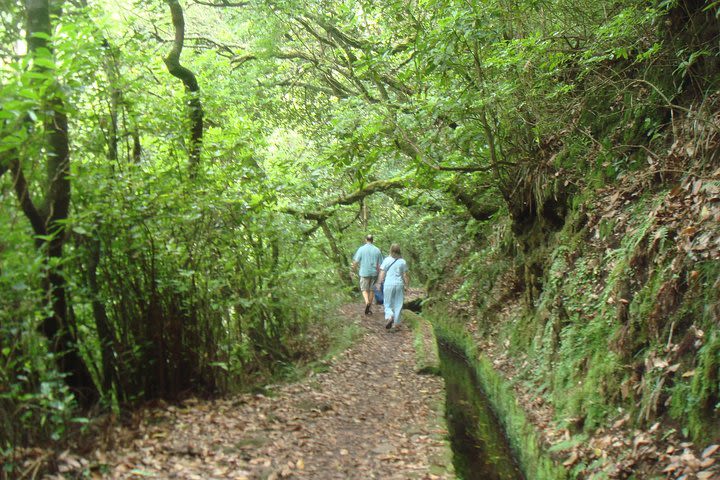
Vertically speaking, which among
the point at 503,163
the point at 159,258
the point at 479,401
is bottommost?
the point at 479,401

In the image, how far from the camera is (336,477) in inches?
209

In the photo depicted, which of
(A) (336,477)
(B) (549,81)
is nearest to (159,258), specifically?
(A) (336,477)

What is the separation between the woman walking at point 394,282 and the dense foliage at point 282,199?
1.24 meters

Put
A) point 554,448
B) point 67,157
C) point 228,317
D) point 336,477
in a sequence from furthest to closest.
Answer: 1. point 228,317
2. point 554,448
3. point 336,477
4. point 67,157

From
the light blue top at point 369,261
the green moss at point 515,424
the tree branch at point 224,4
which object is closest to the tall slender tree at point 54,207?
the green moss at point 515,424

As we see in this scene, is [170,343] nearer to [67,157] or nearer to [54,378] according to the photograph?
[54,378]

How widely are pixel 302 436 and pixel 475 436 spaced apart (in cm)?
334

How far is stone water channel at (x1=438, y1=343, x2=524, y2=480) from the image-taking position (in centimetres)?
716

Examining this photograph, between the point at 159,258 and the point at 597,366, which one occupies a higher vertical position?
the point at 159,258

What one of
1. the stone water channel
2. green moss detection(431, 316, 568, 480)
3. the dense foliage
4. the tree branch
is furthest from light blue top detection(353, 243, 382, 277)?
the tree branch

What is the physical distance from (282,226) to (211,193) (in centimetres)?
248

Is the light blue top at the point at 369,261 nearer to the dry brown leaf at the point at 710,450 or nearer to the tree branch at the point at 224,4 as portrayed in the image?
the tree branch at the point at 224,4

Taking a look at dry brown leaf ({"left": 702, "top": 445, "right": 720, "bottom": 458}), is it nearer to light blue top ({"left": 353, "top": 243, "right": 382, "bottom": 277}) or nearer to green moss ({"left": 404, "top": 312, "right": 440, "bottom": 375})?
green moss ({"left": 404, "top": 312, "right": 440, "bottom": 375})

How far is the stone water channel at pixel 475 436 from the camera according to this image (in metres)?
7.16
